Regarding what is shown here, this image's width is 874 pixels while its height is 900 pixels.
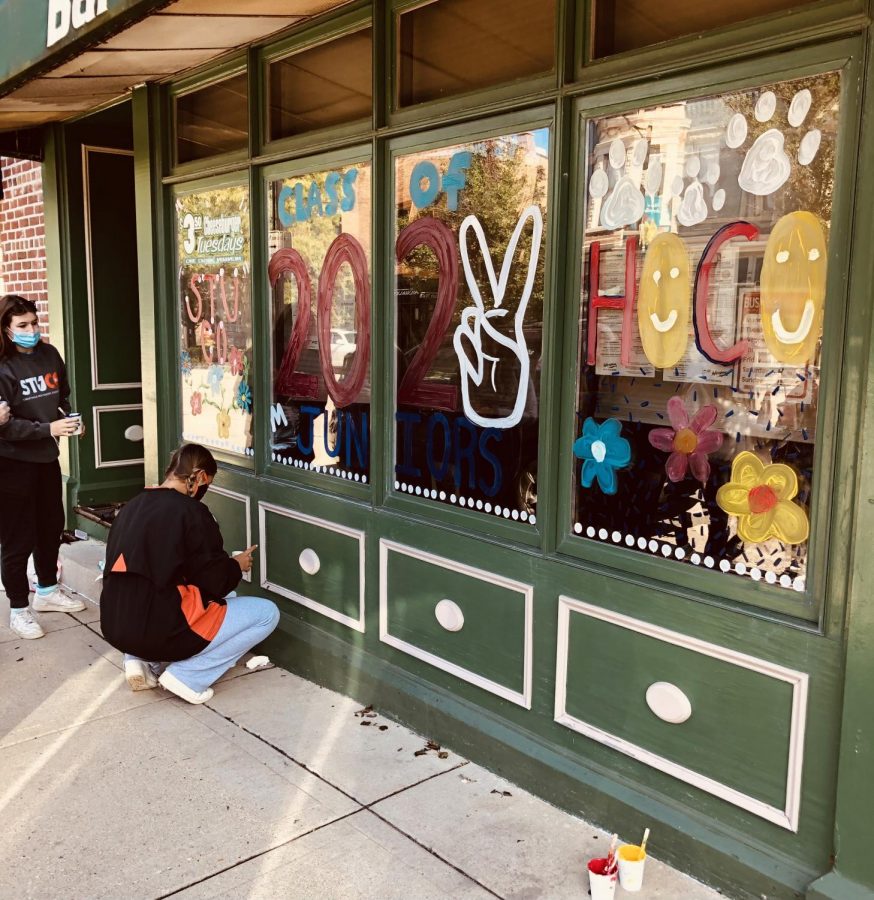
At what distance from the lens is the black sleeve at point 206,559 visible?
165 inches

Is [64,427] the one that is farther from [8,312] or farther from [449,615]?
[449,615]

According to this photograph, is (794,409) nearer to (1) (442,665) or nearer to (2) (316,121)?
(1) (442,665)

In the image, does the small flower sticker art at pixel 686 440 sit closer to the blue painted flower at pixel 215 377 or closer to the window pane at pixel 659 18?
the window pane at pixel 659 18

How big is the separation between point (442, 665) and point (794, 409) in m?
1.96

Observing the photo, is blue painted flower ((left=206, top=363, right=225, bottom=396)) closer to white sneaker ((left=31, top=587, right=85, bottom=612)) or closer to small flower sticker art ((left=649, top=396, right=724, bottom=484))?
white sneaker ((left=31, top=587, right=85, bottom=612))

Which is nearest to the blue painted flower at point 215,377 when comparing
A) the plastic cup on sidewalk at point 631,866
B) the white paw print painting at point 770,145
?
the white paw print painting at point 770,145

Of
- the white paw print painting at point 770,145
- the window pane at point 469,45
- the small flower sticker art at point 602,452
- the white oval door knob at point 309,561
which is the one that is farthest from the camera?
the white oval door knob at point 309,561

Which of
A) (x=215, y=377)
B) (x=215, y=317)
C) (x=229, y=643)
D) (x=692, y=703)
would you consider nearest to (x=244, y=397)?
(x=215, y=377)

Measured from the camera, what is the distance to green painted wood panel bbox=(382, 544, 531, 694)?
3.64 m

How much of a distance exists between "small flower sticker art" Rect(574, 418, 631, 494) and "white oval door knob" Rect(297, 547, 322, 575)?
1.81 metres

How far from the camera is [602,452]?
331cm

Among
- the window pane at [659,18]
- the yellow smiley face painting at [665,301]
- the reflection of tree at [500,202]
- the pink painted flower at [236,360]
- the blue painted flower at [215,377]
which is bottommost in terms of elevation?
the blue painted flower at [215,377]

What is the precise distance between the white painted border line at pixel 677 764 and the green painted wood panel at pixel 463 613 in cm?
20

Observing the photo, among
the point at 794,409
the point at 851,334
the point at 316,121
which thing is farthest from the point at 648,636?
the point at 316,121
